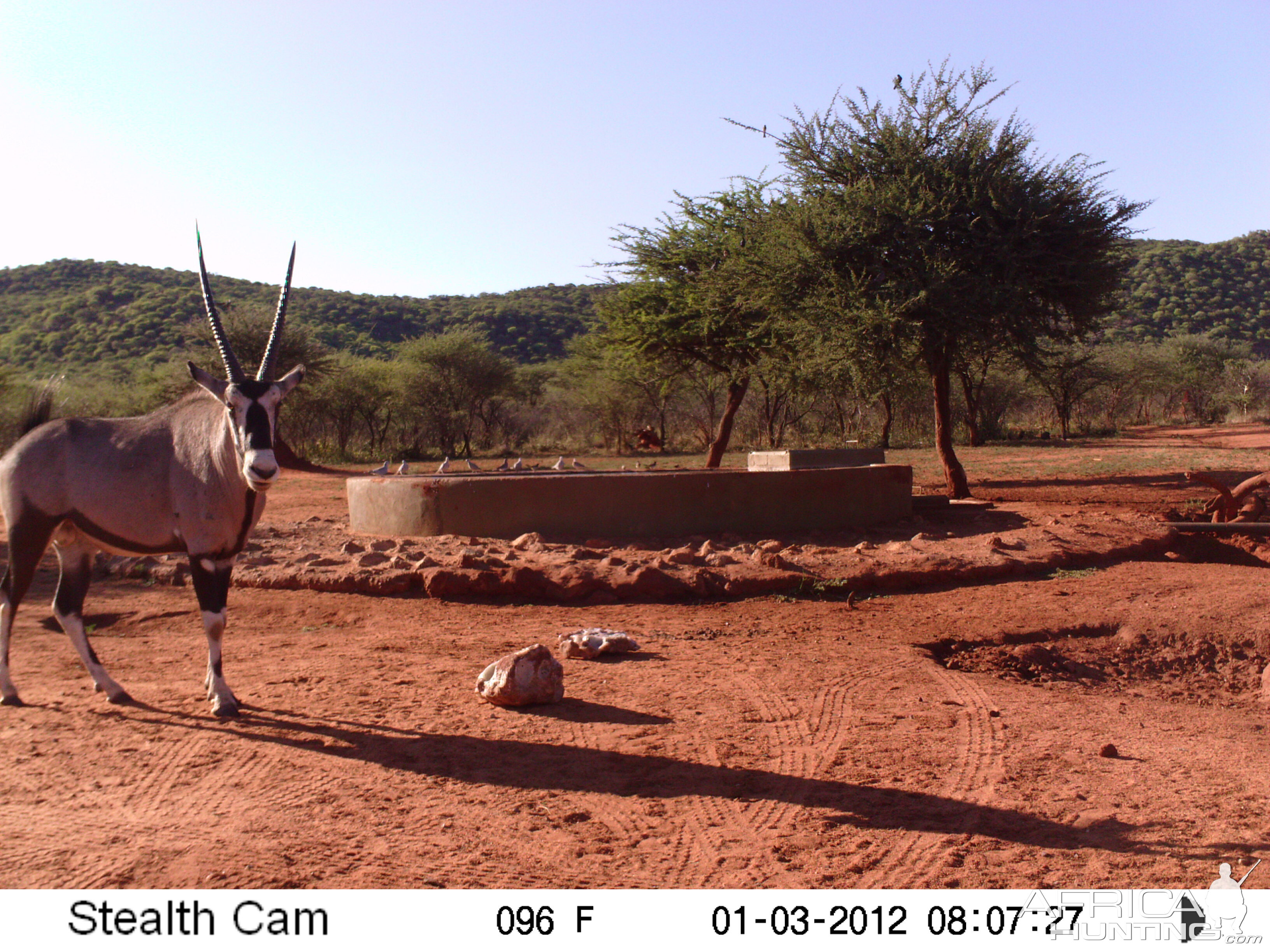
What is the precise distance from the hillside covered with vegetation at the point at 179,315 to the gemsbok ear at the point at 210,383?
29.8 m

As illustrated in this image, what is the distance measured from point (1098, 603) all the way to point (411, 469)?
66.6 feet

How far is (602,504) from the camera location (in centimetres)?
1044

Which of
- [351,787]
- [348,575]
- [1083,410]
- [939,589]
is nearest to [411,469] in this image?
[348,575]

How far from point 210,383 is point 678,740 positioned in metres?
2.99

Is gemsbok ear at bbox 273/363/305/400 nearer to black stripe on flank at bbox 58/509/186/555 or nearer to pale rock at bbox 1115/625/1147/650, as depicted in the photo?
black stripe on flank at bbox 58/509/186/555

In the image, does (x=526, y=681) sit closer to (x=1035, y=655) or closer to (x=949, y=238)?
(x=1035, y=655)

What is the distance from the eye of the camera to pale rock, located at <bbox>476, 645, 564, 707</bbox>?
514 cm

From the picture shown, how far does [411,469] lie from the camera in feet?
82.8

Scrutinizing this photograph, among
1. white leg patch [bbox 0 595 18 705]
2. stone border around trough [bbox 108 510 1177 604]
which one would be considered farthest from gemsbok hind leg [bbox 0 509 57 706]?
stone border around trough [bbox 108 510 1177 604]

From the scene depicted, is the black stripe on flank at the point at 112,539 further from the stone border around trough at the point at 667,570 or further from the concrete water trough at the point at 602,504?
the concrete water trough at the point at 602,504

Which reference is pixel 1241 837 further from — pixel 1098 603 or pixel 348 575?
pixel 348 575

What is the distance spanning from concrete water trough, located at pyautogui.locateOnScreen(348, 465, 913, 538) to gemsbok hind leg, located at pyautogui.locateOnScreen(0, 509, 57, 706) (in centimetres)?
539

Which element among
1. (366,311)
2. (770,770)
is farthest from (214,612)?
(366,311)

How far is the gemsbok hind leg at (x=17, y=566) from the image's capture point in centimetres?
512
